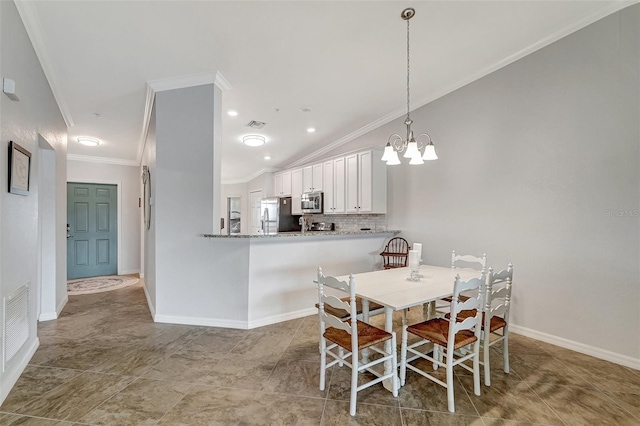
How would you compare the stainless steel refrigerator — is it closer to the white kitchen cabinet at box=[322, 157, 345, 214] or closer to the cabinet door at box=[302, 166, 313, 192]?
the cabinet door at box=[302, 166, 313, 192]

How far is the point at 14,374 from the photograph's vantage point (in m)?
2.12

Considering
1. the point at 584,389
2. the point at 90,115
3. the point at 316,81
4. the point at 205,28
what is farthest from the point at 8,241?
the point at 584,389

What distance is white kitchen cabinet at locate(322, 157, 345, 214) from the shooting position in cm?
509

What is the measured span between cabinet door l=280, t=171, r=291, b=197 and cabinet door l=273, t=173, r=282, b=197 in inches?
6.6

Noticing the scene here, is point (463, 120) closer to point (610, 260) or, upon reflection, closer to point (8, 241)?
point (610, 260)

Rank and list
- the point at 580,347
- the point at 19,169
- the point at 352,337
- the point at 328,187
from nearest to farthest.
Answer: the point at 352,337 < the point at 19,169 < the point at 580,347 < the point at 328,187

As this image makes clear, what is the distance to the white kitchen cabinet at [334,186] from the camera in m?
5.09

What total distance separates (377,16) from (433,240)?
2794mm

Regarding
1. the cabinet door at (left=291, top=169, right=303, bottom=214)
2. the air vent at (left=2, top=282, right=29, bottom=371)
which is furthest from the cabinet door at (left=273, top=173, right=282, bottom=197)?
the air vent at (left=2, top=282, right=29, bottom=371)

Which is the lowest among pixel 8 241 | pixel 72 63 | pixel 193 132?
pixel 8 241

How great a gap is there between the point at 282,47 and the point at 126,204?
5291 mm

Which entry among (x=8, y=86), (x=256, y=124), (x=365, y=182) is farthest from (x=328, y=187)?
(x=8, y=86)

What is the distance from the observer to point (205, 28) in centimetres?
252

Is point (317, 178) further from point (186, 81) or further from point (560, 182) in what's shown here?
point (560, 182)
